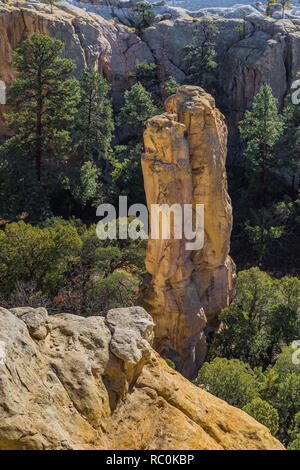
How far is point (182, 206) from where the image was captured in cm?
1767

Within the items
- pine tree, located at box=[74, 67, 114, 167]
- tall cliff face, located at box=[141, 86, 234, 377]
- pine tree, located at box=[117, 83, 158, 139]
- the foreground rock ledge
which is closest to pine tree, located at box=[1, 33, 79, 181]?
pine tree, located at box=[74, 67, 114, 167]

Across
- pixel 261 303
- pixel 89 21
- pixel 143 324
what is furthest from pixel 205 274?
pixel 89 21

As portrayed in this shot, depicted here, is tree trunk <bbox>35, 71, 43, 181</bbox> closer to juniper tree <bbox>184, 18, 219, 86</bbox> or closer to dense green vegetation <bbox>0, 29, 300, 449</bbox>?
dense green vegetation <bbox>0, 29, 300, 449</bbox>

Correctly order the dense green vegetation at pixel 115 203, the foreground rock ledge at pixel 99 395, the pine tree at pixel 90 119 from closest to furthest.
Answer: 1. the foreground rock ledge at pixel 99 395
2. the dense green vegetation at pixel 115 203
3. the pine tree at pixel 90 119

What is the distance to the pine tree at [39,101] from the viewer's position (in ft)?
95.4

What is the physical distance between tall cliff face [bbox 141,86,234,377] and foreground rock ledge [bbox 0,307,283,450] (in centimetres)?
855

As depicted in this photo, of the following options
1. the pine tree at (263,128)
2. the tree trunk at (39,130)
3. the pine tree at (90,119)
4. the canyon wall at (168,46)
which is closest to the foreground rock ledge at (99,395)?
the tree trunk at (39,130)

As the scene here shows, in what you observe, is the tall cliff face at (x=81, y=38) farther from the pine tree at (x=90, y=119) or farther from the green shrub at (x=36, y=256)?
the green shrub at (x=36, y=256)

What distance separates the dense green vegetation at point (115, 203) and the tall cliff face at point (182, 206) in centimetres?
173

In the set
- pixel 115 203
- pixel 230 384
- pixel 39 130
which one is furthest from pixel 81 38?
pixel 230 384

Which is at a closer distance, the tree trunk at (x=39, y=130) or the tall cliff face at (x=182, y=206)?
the tall cliff face at (x=182, y=206)

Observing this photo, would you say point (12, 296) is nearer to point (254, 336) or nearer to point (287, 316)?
point (254, 336)

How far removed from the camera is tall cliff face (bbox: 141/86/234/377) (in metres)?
16.9
